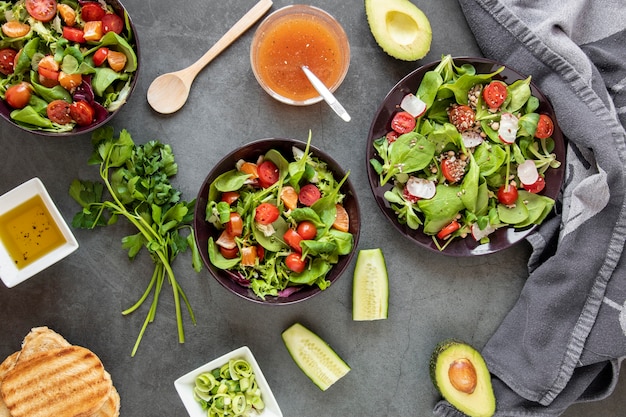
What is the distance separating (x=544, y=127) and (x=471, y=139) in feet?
0.99

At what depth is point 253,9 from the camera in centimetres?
267

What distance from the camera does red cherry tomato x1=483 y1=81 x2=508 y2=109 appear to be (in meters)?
2.53

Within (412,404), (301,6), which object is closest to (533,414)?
(412,404)

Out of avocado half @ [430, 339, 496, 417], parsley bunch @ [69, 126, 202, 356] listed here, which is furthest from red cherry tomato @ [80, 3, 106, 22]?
avocado half @ [430, 339, 496, 417]

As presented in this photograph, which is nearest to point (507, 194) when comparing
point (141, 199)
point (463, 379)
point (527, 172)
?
point (527, 172)

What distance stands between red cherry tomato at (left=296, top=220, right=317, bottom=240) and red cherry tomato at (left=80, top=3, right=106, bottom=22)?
1147mm

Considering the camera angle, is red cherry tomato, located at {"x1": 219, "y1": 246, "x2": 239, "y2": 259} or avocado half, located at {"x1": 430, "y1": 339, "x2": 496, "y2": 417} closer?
red cherry tomato, located at {"x1": 219, "y1": 246, "x2": 239, "y2": 259}

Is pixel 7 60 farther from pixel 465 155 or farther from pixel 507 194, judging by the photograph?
pixel 507 194

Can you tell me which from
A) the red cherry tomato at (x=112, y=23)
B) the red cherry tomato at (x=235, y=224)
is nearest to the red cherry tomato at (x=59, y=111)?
the red cherry tomato at (x=112, y=23)

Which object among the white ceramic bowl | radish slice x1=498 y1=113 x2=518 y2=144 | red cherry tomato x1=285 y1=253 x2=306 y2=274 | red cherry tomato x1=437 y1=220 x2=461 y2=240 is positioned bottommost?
the white ceramic bowl

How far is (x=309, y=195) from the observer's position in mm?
2488

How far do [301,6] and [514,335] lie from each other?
1.71 m

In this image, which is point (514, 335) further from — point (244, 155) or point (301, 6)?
point (301, 6)

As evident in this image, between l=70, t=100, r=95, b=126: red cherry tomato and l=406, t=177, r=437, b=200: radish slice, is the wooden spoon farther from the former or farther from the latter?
l=406, t=177, r=437, b=200: radish slice
